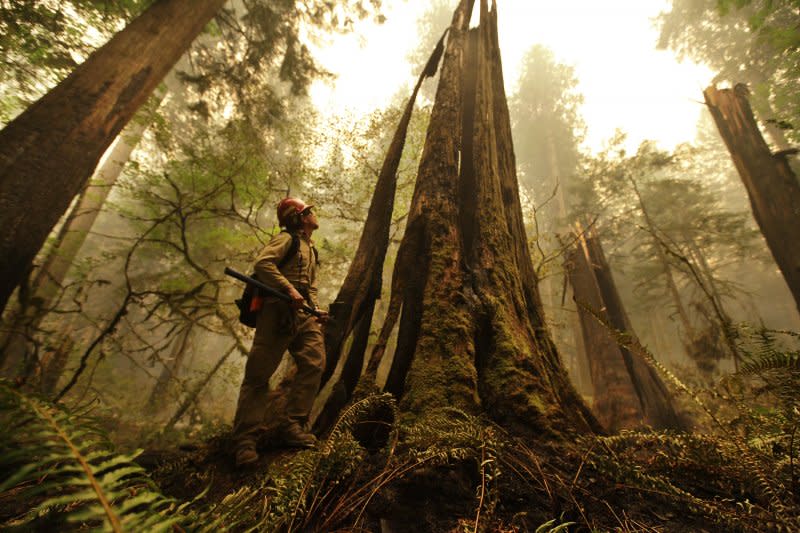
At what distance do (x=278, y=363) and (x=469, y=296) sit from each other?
1.83m

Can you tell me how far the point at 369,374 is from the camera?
2.21m

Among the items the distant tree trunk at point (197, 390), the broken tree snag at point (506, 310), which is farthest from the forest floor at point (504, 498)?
the distant tree trunk at point (197, 390)

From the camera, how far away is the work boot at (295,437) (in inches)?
91.2

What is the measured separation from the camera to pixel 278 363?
295cm

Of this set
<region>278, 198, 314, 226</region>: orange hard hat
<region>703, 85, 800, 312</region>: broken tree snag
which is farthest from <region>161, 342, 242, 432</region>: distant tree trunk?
<region>703, 85, 800, 312</region>: broken tree snag

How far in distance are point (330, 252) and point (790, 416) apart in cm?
1042

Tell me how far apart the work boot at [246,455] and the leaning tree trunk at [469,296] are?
1.08 m

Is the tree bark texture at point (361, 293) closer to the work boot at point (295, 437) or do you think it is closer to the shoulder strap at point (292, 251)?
the work boot at point (295, 437)

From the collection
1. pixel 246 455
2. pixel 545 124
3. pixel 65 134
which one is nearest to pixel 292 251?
pixel 246 455

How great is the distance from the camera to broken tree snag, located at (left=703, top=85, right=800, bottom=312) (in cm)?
532

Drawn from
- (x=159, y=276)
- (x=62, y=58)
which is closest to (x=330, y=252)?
(x=159, y=276)

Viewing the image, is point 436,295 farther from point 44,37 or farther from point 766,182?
point 44,37

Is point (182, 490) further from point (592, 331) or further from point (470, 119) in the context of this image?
point (592, 331)

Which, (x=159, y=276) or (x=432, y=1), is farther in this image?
(x=432, y=1)
